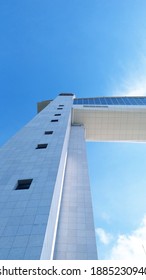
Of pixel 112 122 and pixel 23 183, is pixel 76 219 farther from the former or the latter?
pixel 112 122

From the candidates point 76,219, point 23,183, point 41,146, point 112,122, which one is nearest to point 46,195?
point 23,183

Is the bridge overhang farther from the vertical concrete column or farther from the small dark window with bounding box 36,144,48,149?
the small dark window with bounding box 36,144,48,149

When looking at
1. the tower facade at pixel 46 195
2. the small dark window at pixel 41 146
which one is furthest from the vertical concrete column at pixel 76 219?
the small dark window at pixel 41 146

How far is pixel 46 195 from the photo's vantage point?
28.0 ft

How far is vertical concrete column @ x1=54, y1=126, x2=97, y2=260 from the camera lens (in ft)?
28.3

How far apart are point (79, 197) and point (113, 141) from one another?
17.2 meters

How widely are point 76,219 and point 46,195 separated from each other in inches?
95.1

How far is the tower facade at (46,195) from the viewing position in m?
6.82

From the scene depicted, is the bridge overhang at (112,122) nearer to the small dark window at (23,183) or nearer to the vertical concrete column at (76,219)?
the vertical concrete column at (76,219)

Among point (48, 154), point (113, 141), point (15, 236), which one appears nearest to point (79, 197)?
point (48, 154)

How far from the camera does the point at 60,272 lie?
15.4ft

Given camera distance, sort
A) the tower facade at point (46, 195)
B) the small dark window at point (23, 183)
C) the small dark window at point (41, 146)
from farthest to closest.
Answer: the small dark window at point (41, 146)
the small dark window at point (23, 183)
the tower facade at point (46, 195)

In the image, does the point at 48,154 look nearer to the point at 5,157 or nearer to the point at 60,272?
the point at 5,157

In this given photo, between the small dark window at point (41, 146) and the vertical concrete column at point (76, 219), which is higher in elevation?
the small dark window at point (41, 146)
